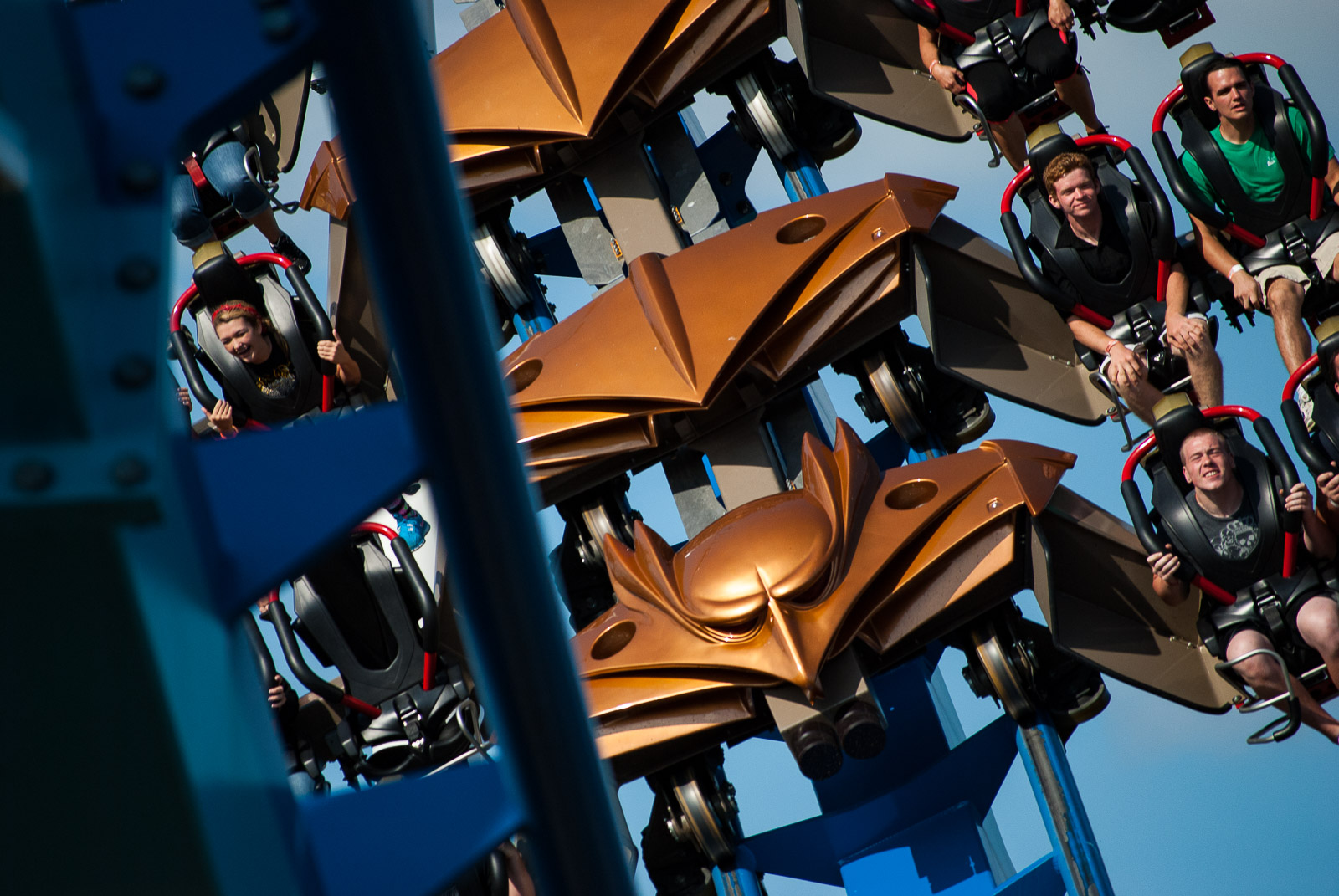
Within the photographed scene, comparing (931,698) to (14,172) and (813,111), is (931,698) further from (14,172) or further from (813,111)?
(14,172)

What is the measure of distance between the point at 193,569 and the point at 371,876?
24 cm

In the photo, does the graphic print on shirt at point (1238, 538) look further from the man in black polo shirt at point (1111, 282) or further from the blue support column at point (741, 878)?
the blue support column at point (741, 878)

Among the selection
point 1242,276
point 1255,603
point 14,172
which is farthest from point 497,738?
point 1242,276

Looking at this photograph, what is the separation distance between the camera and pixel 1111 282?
421 cm

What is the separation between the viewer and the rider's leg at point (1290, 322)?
408 centimetres

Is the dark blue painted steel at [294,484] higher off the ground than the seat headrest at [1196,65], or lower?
lower

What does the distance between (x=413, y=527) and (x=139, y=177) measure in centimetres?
435

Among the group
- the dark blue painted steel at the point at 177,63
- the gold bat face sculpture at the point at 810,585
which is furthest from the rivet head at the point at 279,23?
the gold bat face sculpture at the point at 810,585

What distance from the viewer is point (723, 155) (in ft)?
17.5

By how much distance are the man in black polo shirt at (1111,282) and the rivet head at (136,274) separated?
3.74m

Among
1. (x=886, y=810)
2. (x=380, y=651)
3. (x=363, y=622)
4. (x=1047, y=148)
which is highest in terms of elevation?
(x=1047, y=148)

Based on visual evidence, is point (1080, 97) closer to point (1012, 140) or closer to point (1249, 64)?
point (1012, 140)

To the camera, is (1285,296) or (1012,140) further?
(1012,140)

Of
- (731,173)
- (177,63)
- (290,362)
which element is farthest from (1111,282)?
(177,63)
